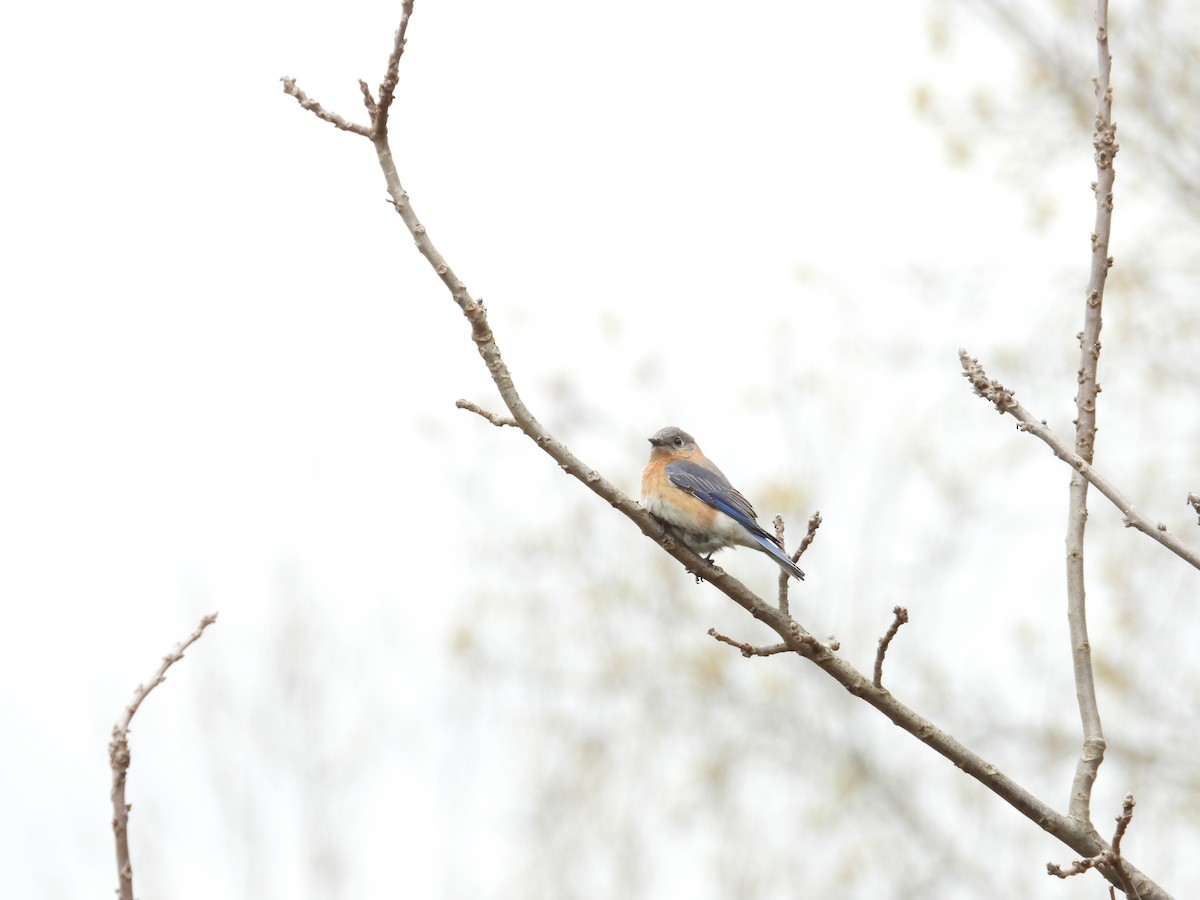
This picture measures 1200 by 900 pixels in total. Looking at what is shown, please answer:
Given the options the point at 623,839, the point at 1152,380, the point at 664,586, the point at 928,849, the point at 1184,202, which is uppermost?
the point at 1184,202

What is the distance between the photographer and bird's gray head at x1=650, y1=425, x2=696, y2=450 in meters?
7.91

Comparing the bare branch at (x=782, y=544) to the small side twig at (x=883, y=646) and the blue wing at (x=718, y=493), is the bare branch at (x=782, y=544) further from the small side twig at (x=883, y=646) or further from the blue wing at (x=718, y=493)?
the blue wing at (x=718, y=493)

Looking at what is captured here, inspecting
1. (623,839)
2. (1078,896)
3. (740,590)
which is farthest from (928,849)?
(740,590)

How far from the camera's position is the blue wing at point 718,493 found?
22.3 ft

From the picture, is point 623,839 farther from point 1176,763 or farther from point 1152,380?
point 1152,380

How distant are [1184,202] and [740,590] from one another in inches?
463

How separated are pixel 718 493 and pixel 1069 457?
3746 mm

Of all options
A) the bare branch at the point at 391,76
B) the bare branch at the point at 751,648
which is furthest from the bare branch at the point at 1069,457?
the bare branch at the point at 391,76

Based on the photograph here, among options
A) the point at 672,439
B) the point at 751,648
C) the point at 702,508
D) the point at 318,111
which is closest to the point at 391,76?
the point at 318,111

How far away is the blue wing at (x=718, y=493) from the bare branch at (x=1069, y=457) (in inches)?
121

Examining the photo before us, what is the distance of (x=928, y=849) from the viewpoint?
16156 mm

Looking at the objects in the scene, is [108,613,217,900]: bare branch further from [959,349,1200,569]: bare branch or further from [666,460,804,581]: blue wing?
[666,460,804,581]: blue wing

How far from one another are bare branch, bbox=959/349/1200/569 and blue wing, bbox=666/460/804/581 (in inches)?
121

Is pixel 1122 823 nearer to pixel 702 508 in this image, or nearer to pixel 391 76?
pixel 391 76
